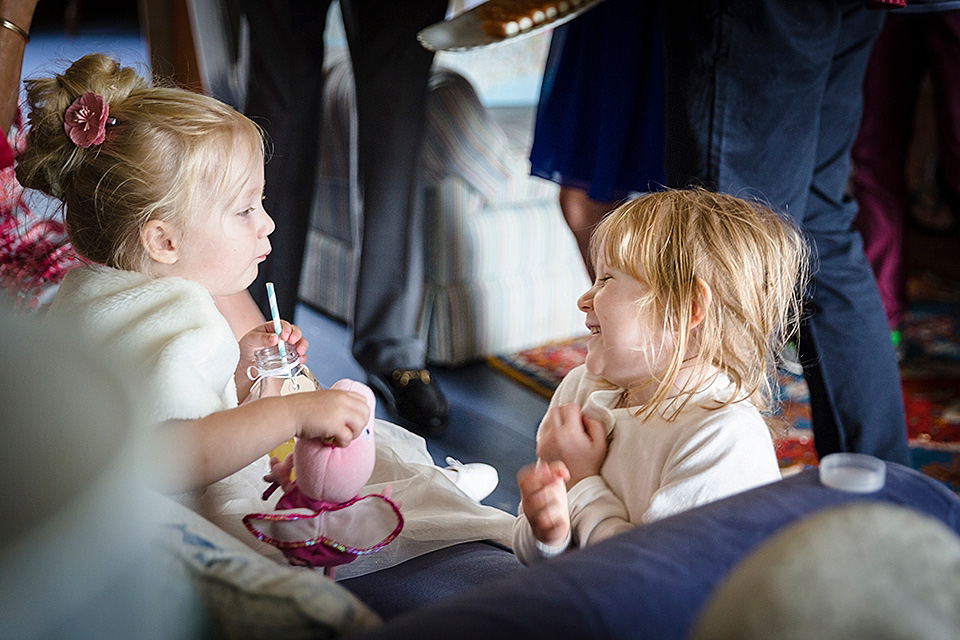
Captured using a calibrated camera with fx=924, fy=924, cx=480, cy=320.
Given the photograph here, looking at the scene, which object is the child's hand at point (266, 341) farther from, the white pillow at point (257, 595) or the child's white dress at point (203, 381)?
the white pillow at point (257, 595)

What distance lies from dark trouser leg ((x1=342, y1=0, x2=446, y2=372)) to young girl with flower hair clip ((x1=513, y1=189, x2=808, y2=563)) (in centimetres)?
108

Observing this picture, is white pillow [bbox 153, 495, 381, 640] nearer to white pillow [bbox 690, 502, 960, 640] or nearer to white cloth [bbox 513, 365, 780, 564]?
white pillow [bbox 690, 502, 960, 640]

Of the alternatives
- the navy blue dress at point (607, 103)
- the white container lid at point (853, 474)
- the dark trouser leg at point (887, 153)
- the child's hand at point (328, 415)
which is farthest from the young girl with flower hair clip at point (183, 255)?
the dark trouser leg at point (887, 153)

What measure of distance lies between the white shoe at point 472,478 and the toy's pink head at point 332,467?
0.29 m

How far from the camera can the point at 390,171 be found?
2109mm

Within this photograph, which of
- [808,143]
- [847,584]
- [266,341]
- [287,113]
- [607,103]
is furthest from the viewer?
[287,113]

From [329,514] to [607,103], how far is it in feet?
3.72

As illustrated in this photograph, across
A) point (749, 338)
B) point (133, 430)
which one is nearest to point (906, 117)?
point (749, 338)

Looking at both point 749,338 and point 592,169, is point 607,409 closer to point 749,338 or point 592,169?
point 749,338

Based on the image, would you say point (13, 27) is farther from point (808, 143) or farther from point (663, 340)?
point (808, 143)

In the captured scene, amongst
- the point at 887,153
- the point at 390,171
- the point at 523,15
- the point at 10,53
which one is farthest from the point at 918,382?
the point at 10,53

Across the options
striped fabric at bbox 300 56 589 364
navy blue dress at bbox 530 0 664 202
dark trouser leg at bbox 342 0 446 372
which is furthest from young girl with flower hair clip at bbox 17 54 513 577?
striped fabric at bbox 300 56 589 364

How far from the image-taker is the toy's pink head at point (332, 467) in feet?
2.96

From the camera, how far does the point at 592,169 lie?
72.9 inches
